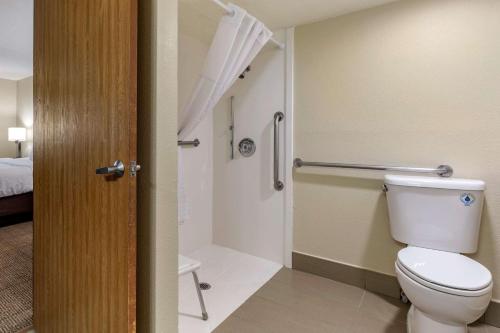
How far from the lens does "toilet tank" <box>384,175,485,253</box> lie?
151 cm

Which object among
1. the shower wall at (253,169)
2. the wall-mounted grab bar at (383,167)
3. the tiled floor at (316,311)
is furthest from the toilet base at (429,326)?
the shower wall at (253,169)

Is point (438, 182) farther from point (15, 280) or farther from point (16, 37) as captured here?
point (16, 37)

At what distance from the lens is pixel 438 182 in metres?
1.54

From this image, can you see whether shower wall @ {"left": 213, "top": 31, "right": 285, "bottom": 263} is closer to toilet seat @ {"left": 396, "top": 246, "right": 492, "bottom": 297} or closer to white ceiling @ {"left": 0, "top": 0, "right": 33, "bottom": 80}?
toilet seat @ {"left": 396, "top": 246, "right": 492, "bottom": 297}

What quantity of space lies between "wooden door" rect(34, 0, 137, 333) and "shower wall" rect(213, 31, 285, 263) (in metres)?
1.50

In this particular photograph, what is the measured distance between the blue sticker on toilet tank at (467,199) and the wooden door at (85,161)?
166 centimetres

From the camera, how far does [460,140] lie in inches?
64.2

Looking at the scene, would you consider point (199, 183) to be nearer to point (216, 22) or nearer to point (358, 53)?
point (216, 22)

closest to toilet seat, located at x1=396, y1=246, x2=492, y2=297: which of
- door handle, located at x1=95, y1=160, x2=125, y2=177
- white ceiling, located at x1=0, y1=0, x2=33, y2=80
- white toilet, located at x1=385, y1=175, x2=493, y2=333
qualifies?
white toilet, located at x1=385, y1=175, x2=493, y2=333

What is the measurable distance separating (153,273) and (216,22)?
1.84 metres

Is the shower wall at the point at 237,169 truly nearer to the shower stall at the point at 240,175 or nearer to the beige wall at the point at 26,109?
the shower stall at the point at 240,175

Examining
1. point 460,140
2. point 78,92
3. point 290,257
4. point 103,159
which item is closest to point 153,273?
point 103,159

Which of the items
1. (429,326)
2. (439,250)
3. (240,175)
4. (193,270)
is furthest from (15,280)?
(439,250)

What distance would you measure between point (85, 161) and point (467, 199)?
1.87 meters
